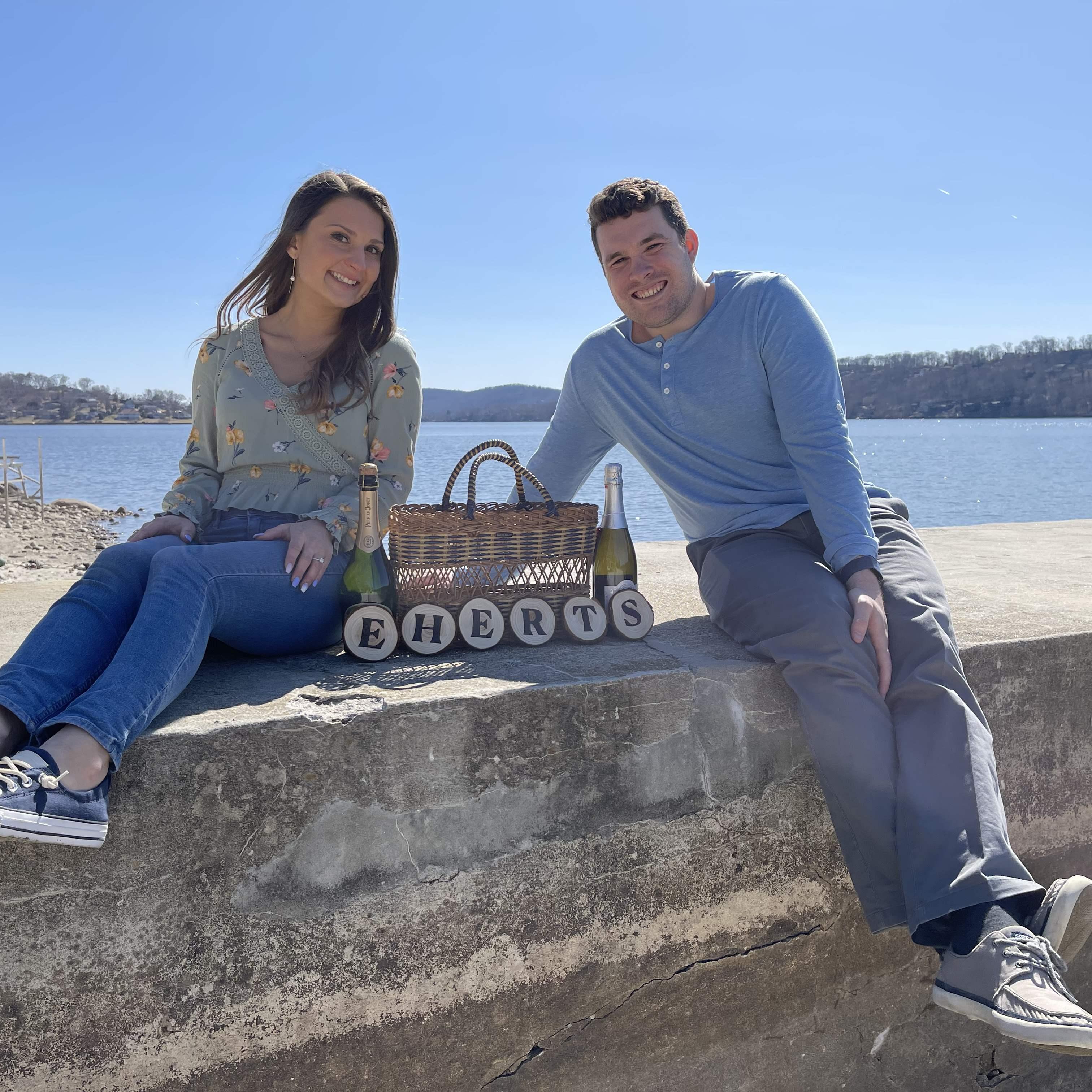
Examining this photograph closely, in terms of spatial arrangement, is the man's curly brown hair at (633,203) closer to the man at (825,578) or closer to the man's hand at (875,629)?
the man at (825,578)

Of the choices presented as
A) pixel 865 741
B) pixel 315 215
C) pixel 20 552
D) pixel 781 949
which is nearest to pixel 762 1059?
pixel 781 949

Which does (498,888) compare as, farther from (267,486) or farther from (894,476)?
(894,476)

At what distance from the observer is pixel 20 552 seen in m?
18.9

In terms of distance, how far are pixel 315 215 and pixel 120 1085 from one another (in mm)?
2121

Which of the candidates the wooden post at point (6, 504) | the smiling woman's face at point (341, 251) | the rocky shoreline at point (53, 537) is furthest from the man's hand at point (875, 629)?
the wooden post at point (6, 504)

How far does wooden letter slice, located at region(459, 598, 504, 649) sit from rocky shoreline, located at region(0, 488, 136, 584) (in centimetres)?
1184

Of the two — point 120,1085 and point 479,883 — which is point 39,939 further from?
point 479,883

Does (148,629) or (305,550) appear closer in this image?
(148,629)

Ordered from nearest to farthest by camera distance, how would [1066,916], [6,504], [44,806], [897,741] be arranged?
1. [44,806]
2. [1066,916]
3. [897,741]
4. [6,504]

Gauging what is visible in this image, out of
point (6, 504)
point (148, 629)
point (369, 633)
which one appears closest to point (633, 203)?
point (369, 633)

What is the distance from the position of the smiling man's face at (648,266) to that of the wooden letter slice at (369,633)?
1.12 metres

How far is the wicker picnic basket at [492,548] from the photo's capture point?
7.19ft

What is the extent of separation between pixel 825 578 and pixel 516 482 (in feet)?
2.53

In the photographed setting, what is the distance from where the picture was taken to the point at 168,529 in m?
2.39
